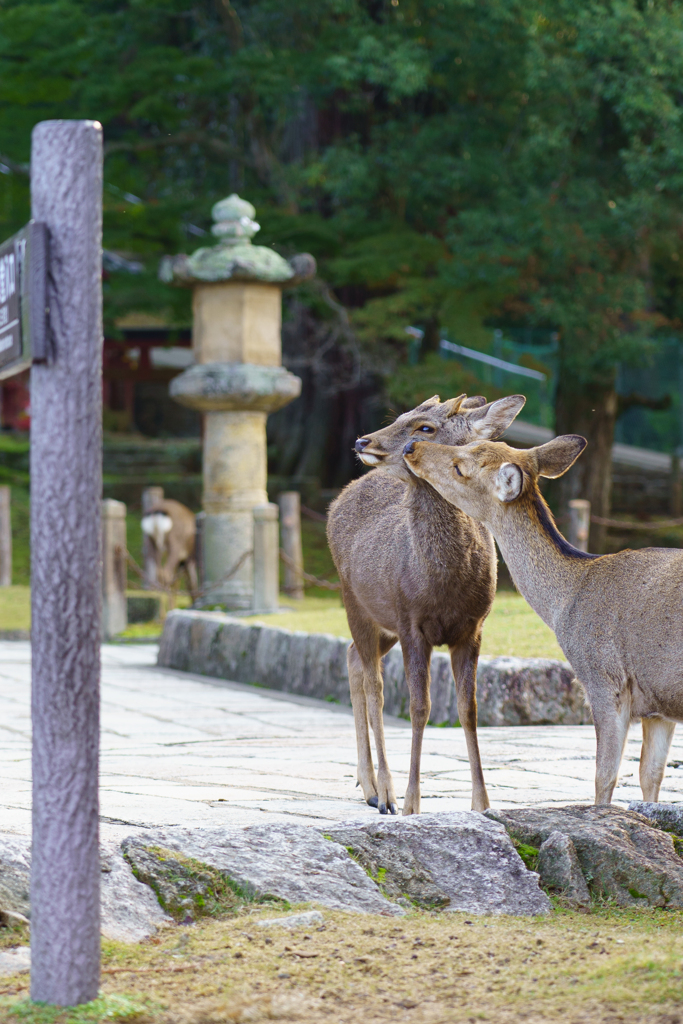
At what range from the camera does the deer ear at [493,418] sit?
16.3 feet

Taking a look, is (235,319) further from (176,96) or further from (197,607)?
(176,96)

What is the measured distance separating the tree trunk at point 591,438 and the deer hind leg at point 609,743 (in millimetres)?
14771

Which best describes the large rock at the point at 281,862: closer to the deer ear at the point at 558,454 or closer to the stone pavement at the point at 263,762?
the stone pavement at the point at 263,762

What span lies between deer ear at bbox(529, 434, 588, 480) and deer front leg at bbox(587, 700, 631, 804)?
2.72 ft

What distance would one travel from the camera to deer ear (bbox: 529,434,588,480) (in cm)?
455

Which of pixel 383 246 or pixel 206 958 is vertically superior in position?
pixel 383 246

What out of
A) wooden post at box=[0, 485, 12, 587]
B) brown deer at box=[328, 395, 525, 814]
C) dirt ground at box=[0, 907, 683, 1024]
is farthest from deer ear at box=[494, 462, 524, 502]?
wooden post at box=[0, 485, 12, 587]

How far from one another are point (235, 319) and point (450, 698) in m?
6.66

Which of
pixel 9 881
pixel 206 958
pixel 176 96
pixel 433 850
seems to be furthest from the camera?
pixel 176 96

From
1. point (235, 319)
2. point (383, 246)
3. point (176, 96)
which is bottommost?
point (235, 319)

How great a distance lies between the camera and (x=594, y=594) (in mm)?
4480

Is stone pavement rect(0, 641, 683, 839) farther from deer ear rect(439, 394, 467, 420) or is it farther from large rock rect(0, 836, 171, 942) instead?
deer ear rect(439, 394, 467, 420)

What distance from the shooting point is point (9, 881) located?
3.43m

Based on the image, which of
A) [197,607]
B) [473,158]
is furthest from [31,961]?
[473,158]
